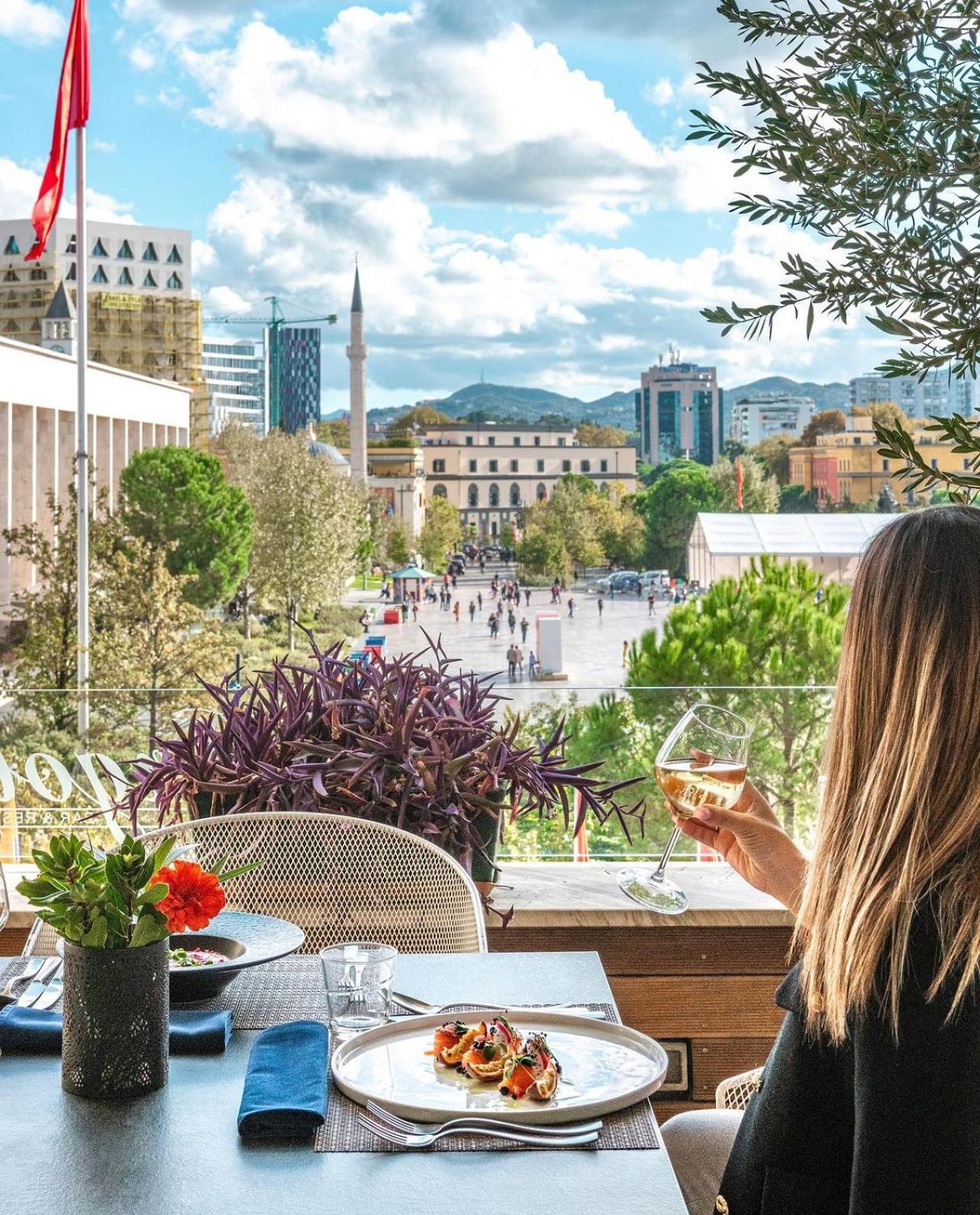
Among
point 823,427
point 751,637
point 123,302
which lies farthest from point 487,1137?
point 823,427

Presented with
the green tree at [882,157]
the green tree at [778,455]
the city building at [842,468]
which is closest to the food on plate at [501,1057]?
the green tree at [882,157]

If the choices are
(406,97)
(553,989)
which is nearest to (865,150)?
(553,989)

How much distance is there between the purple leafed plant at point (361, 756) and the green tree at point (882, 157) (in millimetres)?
935

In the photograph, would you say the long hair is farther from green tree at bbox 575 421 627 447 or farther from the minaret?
green tree at bbox 575 421 627 447

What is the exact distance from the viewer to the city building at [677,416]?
471 feet

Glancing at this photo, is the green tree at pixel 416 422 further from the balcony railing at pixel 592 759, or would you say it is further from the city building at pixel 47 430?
the balcony railing at pixel 592 759

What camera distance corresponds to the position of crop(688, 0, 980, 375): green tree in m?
2.10

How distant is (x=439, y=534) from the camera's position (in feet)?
310

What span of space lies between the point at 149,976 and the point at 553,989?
1.82ft

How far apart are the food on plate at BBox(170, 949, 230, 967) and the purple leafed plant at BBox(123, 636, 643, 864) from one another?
0.78 m

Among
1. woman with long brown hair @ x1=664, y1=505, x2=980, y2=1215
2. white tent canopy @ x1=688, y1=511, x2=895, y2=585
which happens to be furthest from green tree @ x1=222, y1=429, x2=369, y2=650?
woman with long brown hair @ x1=664, y1=505, x2=980, y2=1215

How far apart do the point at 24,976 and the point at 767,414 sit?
547 ft

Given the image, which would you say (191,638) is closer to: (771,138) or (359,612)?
(771,138)

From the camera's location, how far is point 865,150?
2162mm
